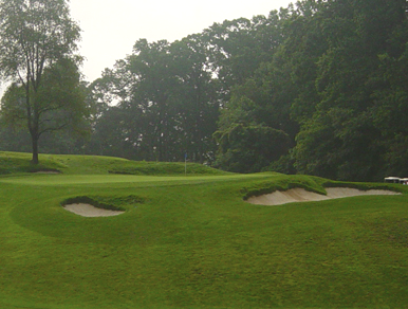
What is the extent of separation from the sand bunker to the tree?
69.2 ft

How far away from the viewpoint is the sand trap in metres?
15.8

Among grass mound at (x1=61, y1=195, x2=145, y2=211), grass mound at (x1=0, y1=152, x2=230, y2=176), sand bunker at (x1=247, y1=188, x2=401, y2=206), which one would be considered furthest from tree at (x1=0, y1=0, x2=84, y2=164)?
sand bunker at (x1=247, y1=188, x2=401, y2=206)

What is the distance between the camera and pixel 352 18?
46.2 meters

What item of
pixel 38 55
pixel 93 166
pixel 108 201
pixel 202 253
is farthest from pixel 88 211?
pixel 38 55

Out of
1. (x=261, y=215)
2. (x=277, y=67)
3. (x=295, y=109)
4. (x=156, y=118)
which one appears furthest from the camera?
(x=156, y=118)

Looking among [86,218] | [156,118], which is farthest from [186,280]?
[156,118]

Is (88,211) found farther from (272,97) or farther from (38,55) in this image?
(272,97)

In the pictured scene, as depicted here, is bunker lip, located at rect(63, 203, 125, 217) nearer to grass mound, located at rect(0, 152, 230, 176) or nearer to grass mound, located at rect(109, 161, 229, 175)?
grass mound, located at rect(0, 152, 230, 176)

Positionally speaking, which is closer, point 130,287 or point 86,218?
point 130,287

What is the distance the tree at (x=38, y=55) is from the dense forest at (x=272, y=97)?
5.85 feet

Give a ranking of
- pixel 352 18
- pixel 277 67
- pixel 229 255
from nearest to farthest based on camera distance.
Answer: pixel 229 255 → pixel 352 18 → pixel 277 67

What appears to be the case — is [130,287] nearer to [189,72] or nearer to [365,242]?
[365,242]

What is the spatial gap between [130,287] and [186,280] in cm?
134

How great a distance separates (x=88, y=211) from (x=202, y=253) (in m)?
5.96
